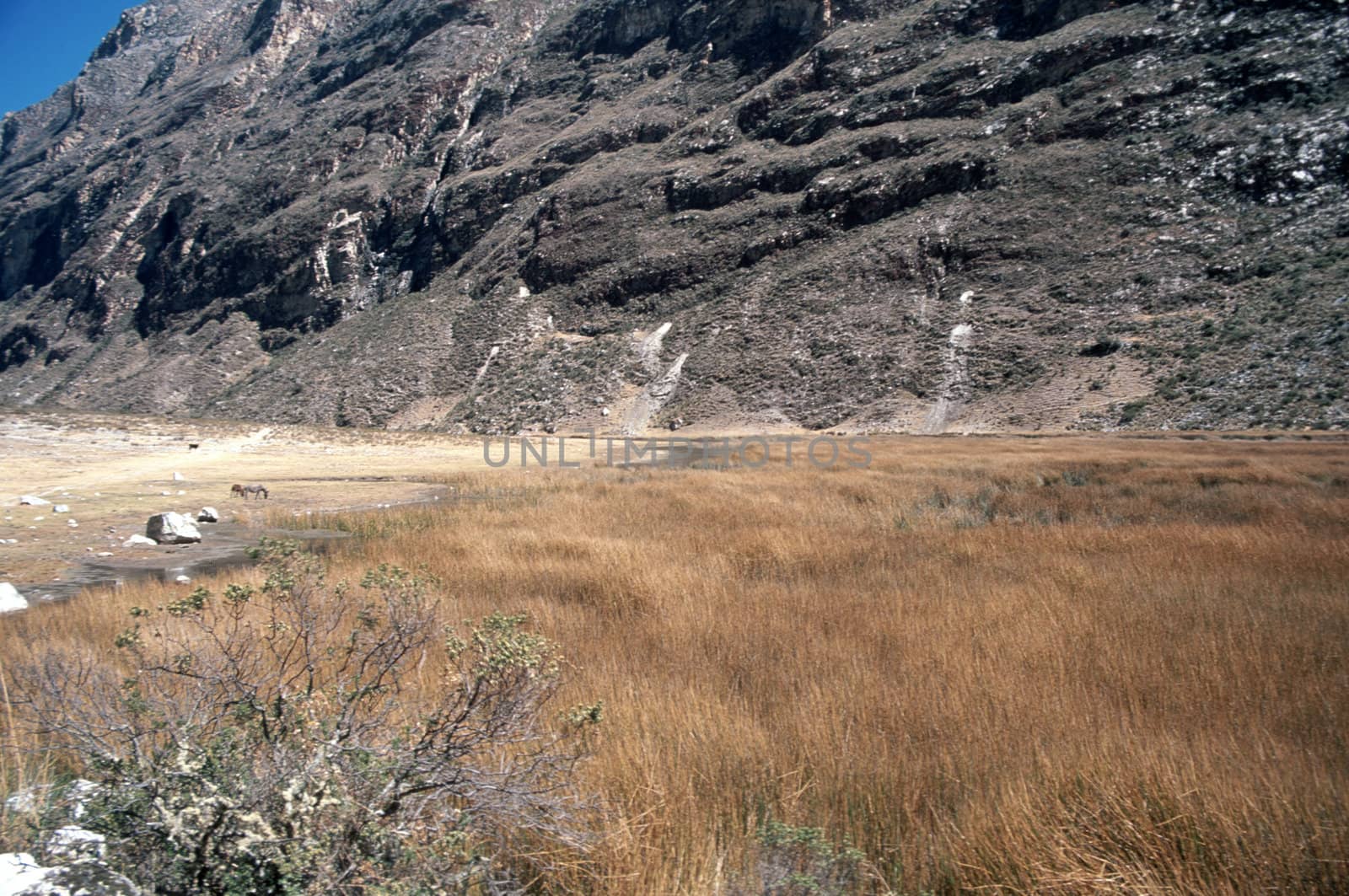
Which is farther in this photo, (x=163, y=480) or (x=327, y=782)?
(x=163, y=480)

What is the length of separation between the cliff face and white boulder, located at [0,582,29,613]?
4054 cm

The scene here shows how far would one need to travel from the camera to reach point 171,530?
9.27 m

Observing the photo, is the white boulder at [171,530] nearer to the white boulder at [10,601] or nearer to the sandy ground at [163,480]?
the sandy ground at [163,480]

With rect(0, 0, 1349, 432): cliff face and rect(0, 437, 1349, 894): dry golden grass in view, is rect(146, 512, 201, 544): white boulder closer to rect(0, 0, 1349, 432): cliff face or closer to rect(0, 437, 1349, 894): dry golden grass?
rect(0, 437, 1349, 894): dry golden grass

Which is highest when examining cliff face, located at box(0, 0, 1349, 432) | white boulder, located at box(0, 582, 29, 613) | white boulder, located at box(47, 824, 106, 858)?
cliff face, located at box(0, 0, 1349, 432)

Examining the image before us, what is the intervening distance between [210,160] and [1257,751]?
137702mm

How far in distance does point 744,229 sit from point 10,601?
192 feet

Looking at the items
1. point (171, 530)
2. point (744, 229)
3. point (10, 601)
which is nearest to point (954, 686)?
point (10, 601)

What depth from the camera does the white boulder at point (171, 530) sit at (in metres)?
9.24

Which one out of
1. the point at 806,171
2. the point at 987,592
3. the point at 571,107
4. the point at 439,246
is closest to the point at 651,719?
the point at 987,592

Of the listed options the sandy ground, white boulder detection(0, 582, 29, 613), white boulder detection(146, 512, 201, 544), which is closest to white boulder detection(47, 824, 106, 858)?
white boulder detection(0, 582, 29, 613)

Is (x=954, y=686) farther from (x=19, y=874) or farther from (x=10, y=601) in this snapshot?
(x=10, y=601)

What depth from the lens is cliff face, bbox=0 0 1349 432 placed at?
39.5 metres

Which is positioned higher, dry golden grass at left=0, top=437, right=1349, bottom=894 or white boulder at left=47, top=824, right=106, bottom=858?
white boulder at left=47, top=824, right=106, bottom=858
